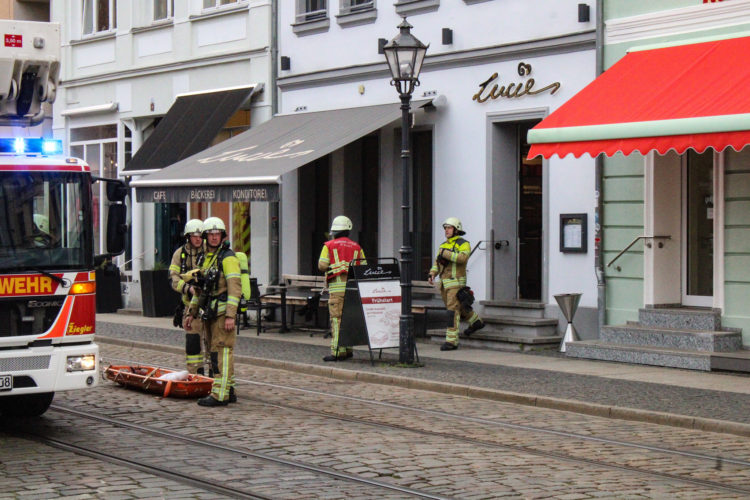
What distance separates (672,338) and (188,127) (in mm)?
11989

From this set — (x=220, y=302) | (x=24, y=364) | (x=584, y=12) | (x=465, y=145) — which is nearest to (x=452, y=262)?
(x=465, y=145)

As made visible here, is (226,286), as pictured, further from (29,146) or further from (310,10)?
(310,10)

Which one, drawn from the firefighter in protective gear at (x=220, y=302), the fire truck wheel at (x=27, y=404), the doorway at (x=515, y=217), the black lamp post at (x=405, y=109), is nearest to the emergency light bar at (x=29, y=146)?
the firefighter in protective gear at (x=220, y=302)

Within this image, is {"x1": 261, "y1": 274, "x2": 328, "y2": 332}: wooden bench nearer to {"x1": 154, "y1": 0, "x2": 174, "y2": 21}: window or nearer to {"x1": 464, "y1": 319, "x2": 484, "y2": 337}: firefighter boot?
{"x1": 464, "y1": 319, "x2": 484, "y2": 337}: firefighter boot

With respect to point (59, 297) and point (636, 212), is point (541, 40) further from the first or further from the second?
point (59, 297)

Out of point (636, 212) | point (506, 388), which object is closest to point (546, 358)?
point (636, 212)

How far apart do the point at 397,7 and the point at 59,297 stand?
38.8 ft

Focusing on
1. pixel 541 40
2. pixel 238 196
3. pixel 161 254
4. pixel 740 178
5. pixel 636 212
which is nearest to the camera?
pixel 740 178

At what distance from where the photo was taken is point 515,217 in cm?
1977

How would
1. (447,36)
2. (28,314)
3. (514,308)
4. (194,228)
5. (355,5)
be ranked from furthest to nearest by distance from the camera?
(355,5) → (447,36) → (514,308) → (194,228) → (28,314)

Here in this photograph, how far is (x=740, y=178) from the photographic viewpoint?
52.7 feet

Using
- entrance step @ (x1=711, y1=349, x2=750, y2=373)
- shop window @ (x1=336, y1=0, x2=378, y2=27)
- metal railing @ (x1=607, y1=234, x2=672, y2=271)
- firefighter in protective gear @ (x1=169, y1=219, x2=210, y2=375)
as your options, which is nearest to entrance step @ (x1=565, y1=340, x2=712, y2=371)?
→ entrance step @ (x1=711, y1=349, x2=750, y2=373)

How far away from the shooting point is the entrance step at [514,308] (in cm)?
1864

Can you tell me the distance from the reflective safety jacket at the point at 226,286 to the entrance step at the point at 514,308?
709 centimetres
